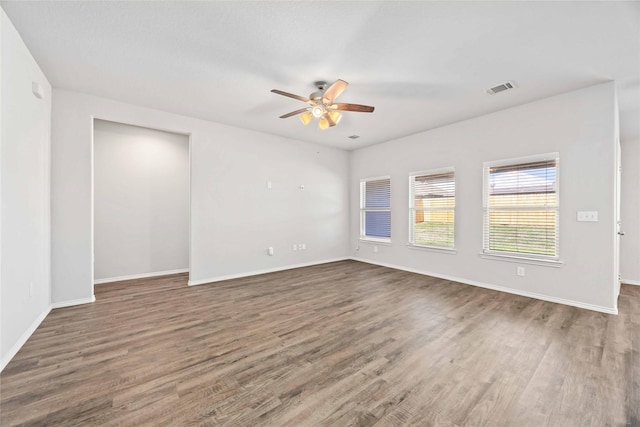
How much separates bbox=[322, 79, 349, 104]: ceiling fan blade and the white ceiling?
202 mm

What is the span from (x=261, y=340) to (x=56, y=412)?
54.2 inches

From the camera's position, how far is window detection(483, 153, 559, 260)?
363cm

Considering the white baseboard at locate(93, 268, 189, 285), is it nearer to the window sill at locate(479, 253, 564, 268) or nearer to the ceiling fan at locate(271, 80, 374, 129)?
the ceiling fan at locate(271, 80, 374, 129)

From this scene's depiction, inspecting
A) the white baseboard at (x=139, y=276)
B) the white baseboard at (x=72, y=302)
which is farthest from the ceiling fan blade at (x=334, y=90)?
the white baseboard at (x=139, y=276)

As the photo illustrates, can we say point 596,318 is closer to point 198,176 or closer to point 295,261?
point 295,261

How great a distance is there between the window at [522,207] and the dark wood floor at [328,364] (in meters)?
0.84

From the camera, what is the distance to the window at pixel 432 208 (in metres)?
4.76

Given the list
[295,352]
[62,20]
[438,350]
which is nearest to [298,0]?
[62,20]

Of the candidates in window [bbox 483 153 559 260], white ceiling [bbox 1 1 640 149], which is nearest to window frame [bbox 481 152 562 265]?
window [bbox 483 153 559 260]

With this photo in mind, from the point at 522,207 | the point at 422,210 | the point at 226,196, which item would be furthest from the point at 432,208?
the point at 226,196

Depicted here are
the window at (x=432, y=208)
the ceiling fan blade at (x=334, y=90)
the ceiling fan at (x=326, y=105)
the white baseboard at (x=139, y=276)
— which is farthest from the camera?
the window at (x=432, y=208)

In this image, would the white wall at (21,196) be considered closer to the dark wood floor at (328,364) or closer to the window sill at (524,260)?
the dark wood floor at (328,364)

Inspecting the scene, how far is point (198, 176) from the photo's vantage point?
4445 millimetres

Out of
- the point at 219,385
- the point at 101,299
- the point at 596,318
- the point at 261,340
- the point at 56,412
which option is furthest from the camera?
the point at 101,299
